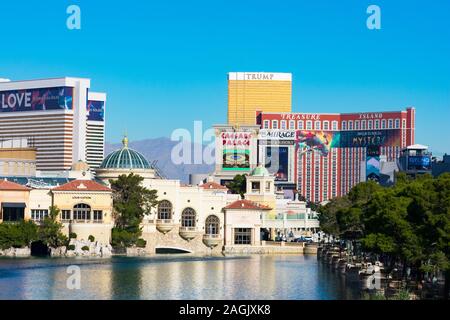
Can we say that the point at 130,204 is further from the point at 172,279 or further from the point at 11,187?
the point at 172,279

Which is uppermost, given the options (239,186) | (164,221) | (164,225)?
(239,186)

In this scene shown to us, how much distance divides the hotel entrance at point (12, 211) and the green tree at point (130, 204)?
7.32 m

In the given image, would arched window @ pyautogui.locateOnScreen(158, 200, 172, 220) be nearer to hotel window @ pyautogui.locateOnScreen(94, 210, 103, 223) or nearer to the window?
the window

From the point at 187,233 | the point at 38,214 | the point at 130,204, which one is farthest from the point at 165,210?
the point at 38,214

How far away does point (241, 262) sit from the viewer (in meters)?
89.3

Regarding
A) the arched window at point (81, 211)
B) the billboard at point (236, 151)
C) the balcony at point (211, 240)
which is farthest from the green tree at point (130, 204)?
the billboard at point (236, 151)

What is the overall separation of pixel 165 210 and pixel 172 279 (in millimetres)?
36260

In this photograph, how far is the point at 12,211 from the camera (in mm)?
97250

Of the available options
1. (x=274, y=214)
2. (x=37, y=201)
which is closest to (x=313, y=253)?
(x=274, y=214)

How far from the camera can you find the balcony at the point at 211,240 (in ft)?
347

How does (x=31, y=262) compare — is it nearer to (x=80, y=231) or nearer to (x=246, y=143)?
(x=80, y=231)

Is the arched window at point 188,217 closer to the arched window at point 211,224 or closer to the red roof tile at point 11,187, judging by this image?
the arched window at point 211,224

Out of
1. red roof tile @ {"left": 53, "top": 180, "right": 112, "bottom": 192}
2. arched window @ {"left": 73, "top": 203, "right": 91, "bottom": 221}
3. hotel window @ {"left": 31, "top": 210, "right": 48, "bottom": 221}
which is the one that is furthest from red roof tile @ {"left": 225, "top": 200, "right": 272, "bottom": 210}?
hotel window @ {"left": 31, "top": 210, "right": 48, "bottom": 221}
